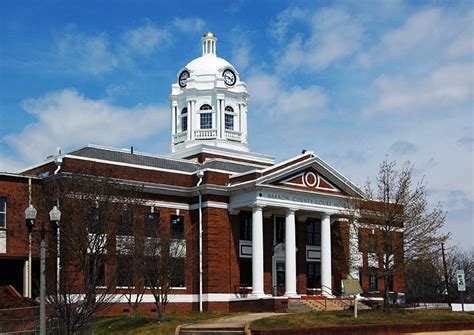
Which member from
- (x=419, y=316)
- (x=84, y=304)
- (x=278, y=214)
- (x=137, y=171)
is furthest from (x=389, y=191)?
(x=84, y=304)

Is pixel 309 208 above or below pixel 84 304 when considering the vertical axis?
above

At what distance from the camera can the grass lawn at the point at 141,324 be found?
39.1m

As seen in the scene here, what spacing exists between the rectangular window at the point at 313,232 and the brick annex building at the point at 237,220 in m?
0.08

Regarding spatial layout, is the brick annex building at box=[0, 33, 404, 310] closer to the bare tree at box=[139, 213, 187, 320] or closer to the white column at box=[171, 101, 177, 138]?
the bare tree at box=[139, 213, 187, 320]

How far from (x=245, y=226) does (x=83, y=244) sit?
2462 cm

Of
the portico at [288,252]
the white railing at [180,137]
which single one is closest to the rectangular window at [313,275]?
the portico at [288,252]

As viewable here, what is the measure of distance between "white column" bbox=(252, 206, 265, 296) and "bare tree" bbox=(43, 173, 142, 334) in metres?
13.5

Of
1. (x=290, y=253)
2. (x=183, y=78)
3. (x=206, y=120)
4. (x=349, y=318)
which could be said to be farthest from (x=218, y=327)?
(x=183, y=78)

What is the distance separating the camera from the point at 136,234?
41.1 meters

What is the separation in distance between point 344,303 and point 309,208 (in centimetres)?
667

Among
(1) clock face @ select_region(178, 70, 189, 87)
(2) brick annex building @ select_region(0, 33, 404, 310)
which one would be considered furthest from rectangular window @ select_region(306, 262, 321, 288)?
(1) clock face @ select_region(178, 70, 189, 87)

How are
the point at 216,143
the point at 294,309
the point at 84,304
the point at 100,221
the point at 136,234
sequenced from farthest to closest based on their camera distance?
the point at 216,143 < the point at 294,309 < the point at 136,234 < the point at 100,221 < the point at 84,304

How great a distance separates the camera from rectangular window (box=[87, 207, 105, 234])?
103 ft

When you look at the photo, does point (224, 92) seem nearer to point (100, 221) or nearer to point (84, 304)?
point (100, 221)
